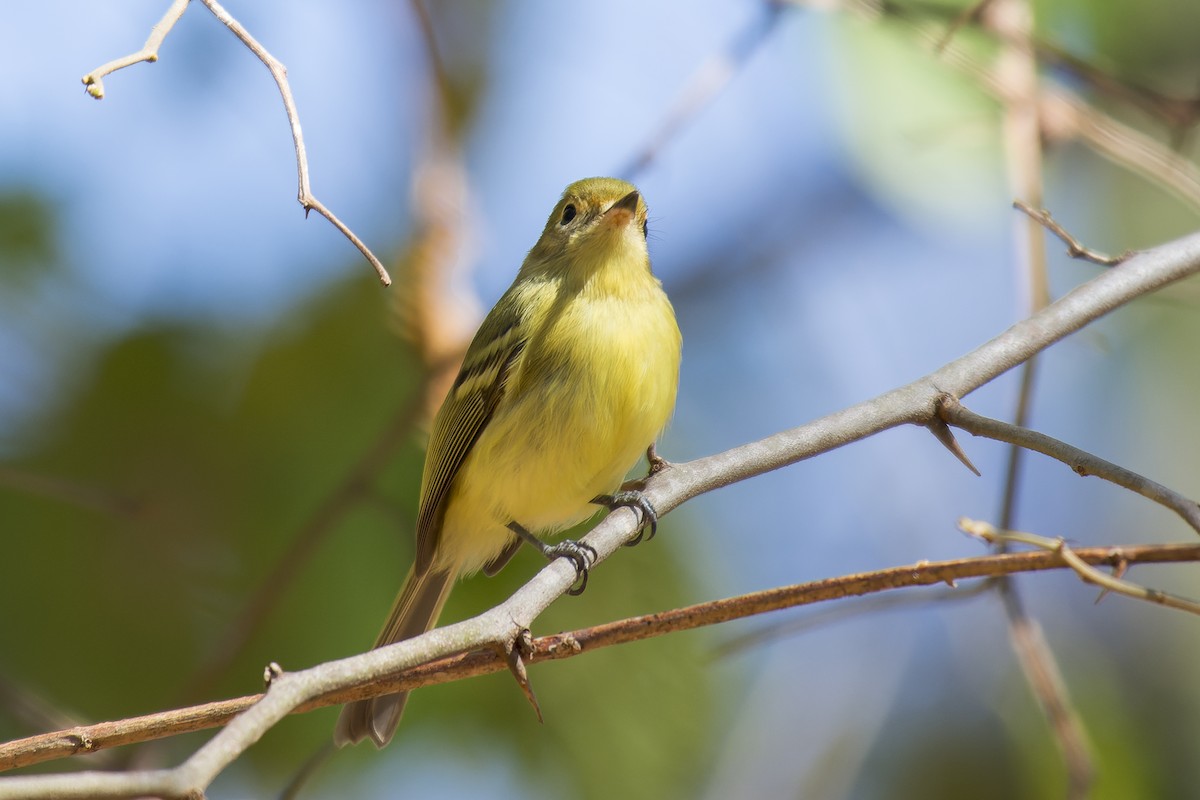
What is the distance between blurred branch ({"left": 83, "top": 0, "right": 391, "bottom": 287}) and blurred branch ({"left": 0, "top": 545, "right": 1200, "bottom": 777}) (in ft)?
1.95

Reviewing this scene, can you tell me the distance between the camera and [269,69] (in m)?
1.85

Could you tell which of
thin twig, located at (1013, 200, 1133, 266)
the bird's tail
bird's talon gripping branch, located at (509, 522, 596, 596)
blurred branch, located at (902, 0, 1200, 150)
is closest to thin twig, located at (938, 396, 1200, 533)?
thin twig, located at (1013, 200, 1133, 266)

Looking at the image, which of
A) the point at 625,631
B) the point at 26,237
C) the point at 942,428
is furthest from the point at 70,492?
the point at 942,428

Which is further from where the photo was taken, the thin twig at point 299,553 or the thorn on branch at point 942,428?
the thin twig at point 299,553

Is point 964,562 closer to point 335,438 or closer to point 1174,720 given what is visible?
point 335,438

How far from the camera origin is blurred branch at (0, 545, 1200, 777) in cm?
158

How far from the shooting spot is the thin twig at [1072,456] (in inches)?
66.6

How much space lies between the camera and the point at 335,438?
Result: 12.3 ft

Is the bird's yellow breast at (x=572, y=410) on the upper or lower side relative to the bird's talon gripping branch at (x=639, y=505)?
upper

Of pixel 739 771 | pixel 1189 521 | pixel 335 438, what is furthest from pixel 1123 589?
pixel 335 438

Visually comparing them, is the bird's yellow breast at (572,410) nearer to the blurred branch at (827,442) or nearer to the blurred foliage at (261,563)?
the blurred foliage at (261,563)

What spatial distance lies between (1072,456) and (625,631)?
74cm

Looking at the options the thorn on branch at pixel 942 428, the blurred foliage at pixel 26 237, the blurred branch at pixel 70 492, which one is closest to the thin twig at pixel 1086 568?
the thorn on branch at pixel 942 428

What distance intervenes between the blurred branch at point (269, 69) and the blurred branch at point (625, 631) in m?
0.59
